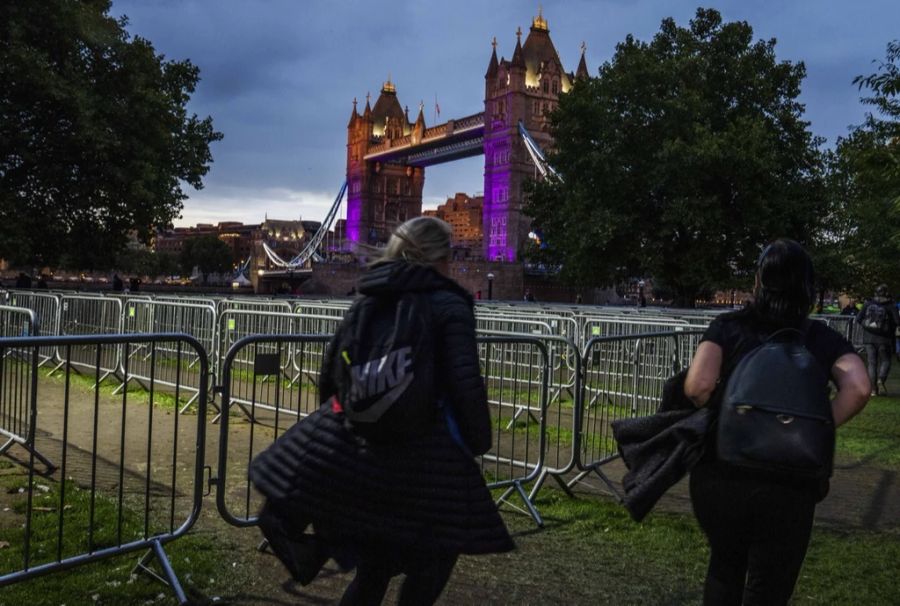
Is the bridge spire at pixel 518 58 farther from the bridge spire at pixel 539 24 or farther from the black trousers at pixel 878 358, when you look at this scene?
the black trousers at pixel 878 358

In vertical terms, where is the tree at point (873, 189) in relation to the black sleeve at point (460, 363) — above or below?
above

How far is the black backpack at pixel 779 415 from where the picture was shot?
2611mm

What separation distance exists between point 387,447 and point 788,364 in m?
1.35

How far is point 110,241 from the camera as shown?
25812 mm

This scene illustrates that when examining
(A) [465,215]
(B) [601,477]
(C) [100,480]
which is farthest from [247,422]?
(A) [465,215]

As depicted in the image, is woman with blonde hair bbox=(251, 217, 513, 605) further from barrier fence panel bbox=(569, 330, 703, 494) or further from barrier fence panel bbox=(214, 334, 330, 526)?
barrier fence panel bbox=(569, 330, 703, 494)

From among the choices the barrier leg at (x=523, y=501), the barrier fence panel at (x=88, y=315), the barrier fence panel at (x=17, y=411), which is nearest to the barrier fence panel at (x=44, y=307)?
the barrier fence panel at (x=88, y=315)

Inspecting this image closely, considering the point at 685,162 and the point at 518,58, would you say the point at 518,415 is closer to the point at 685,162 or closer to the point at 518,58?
the point at 685,162

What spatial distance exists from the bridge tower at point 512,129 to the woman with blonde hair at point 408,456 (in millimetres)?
85907

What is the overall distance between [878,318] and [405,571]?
12.5 meters

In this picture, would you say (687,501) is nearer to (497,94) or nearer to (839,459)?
(839,459)

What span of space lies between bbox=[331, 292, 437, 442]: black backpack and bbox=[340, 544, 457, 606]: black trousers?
1.45 feet

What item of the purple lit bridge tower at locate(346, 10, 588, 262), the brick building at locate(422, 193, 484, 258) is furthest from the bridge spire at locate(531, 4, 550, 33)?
the brick building at locate(422, 193, 484, 258)

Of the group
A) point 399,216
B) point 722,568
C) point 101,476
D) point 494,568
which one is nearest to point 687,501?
point 494,568
